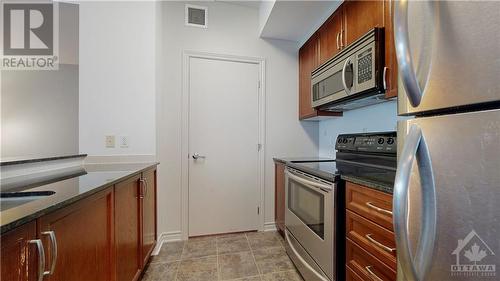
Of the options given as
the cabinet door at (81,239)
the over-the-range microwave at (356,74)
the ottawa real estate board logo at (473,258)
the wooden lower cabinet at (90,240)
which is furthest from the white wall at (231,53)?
the ottawa real estate board logo at (473,258)

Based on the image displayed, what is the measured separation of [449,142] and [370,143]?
119 centimetres

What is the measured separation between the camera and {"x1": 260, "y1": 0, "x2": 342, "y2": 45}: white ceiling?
201 centimetres

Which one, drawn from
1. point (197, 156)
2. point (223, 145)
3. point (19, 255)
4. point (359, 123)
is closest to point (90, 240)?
point (19, 255)

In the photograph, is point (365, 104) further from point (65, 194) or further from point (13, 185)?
point (13, 185)

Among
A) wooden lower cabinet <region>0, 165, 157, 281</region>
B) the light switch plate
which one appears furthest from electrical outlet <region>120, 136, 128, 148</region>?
wooden lower cabinet <region>0, 165, 157, 281</region>

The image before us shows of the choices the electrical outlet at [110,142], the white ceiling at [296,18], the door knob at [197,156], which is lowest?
the door knob at [197,156]

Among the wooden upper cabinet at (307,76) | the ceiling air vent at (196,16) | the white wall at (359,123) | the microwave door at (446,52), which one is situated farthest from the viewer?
the ceiling air vent at (196,16)

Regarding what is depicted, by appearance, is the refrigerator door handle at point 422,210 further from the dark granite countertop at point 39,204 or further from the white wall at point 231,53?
the white wall at point 231,53

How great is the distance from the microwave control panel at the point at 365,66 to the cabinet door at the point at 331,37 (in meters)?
0.42

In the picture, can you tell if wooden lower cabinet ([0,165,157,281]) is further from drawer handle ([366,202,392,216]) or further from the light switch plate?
drawer handle ([366,202,392,216])

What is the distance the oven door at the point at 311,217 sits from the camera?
1305mm

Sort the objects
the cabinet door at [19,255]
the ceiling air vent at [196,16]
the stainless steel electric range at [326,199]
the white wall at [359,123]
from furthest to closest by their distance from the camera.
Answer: the ceiling air vent at [196,16] < the white wall at [359,123] < the stainless steel electric range at [326,199] < the cabinet door at [19,255]

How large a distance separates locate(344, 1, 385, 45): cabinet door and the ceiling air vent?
154 cm

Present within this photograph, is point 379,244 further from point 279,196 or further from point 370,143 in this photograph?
point 279,196
